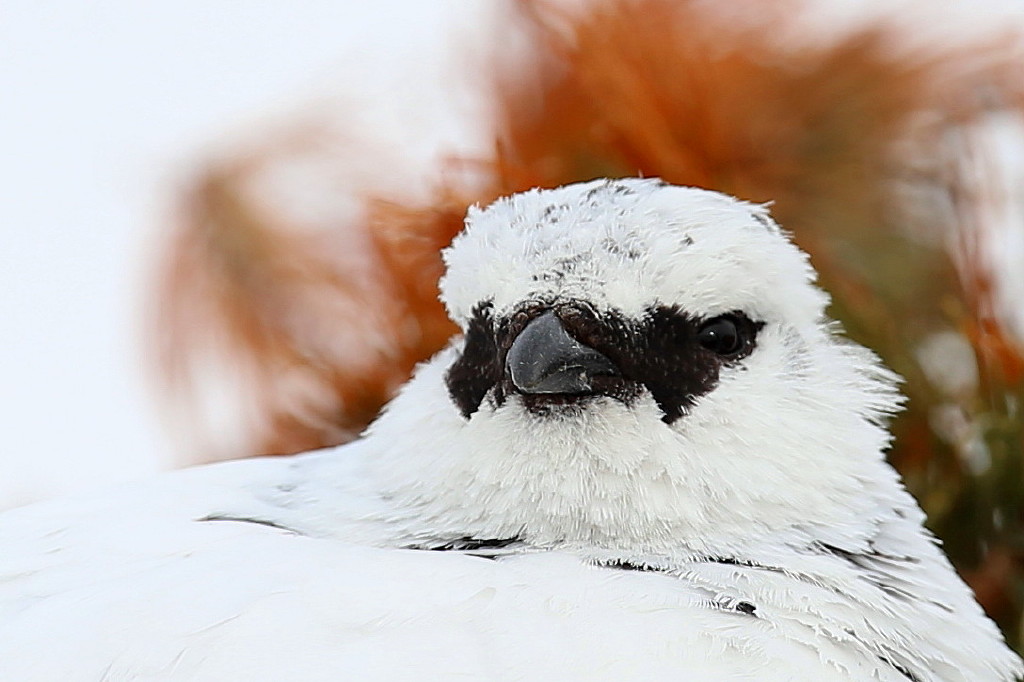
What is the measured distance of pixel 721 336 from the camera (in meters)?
1.07

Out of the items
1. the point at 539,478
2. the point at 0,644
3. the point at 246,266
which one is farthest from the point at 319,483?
the point at 246,266

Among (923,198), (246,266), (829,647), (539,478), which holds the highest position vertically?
(923,198)

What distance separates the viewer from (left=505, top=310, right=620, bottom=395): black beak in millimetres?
975

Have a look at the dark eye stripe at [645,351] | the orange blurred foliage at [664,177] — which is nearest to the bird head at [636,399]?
the dark eye stripe at [645,351]

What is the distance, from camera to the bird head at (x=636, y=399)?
1007 millimetres

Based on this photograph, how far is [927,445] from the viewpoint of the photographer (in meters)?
1.57

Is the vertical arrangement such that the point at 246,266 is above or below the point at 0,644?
above

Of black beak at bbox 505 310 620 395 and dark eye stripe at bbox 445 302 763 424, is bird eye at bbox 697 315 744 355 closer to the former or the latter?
dark eye stripe at bbox 445 302 763 424

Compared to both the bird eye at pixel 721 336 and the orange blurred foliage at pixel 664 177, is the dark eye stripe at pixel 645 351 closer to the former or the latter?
the bird eye at pixel 721 336

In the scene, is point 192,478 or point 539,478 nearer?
point 539,478

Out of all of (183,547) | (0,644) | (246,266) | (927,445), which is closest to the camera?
(0,644)

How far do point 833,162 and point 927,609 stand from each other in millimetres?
994

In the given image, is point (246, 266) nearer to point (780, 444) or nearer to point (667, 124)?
point (667, 124)

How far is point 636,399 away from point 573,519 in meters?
0.12
